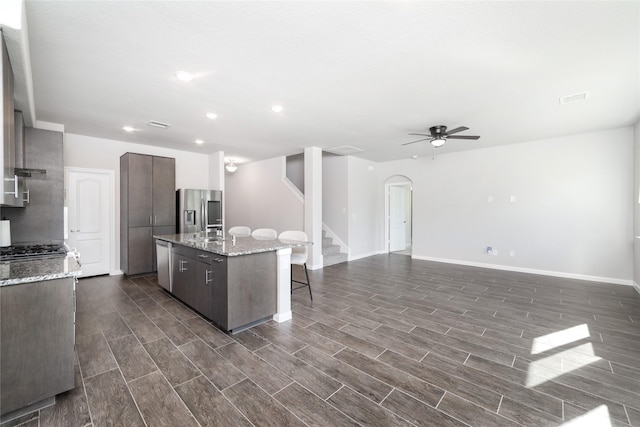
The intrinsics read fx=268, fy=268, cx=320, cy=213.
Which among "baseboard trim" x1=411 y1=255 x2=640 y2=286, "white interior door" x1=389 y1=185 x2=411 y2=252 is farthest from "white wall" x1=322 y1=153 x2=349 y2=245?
"baseboard trim" x1=411 y1=255 x2=640 y2=286

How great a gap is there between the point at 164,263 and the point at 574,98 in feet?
19.4

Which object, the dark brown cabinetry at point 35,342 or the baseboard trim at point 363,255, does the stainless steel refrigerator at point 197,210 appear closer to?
the baseboard trim at point 363,255

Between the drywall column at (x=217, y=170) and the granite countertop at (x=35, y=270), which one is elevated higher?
the drywall column at (x=217, y=170)

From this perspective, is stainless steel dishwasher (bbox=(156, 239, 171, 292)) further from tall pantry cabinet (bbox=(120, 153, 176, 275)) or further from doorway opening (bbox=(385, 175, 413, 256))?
doorway opening (bbox=(385, 175, 413, 256))

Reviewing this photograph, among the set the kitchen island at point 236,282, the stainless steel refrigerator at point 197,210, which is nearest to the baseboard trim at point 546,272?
the kitchen island at point 236,282

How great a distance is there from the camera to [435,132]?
4324 mm

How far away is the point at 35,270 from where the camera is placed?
1.83 meters

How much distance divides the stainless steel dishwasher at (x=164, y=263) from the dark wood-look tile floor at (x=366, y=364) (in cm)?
23

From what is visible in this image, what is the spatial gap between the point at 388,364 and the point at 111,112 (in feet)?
15.2

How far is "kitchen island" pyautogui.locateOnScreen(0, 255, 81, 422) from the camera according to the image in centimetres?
163

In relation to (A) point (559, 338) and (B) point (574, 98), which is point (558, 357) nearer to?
(A) point (559, 338)

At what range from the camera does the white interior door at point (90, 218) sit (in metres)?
4.89

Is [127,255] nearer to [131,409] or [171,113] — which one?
[171,113]

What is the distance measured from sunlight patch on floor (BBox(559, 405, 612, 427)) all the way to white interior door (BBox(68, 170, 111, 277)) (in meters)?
6.75
